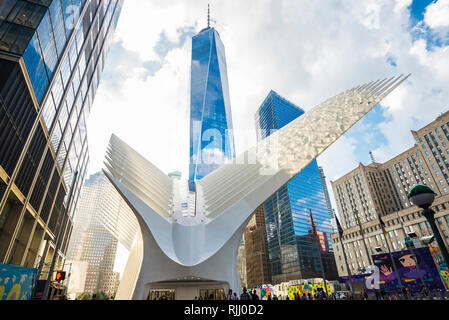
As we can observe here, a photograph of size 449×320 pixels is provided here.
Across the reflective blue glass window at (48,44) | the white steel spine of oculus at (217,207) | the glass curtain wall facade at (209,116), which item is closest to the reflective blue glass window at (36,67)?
the reflective blue glass window at (48,44)

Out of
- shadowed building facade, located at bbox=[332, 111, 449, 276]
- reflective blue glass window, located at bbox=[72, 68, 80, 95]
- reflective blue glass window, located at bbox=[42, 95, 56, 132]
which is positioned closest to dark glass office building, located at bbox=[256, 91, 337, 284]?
shadowed building facade, located at bbox=[332, 111, 449, 276]

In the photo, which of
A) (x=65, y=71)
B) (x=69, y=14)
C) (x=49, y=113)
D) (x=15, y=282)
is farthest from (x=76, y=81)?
(x=15, y=282)

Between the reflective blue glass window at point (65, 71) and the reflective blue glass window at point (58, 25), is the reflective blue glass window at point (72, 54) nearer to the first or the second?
the reflective blue glass window at point (65, 71)

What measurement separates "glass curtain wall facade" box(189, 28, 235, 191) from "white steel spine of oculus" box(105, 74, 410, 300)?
198 feet

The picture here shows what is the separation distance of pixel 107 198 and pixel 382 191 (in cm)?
9399

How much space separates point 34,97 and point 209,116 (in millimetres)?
71304

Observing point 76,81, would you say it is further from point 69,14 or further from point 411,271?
point 411,271

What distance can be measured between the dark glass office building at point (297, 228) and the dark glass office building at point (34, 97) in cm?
6720

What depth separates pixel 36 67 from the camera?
51.4ft

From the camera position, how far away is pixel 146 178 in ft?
83.4

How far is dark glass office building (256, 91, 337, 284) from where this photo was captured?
8100 cm

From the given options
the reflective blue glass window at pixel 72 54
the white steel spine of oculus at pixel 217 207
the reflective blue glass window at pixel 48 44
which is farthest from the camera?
the reflective blue glass window at pixel 72 54

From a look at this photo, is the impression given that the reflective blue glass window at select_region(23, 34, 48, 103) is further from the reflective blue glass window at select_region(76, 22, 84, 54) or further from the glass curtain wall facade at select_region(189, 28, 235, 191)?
the glass curtain wall facade at select_region(189, 28, 235, 191)

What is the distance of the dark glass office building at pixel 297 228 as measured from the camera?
8100cm
